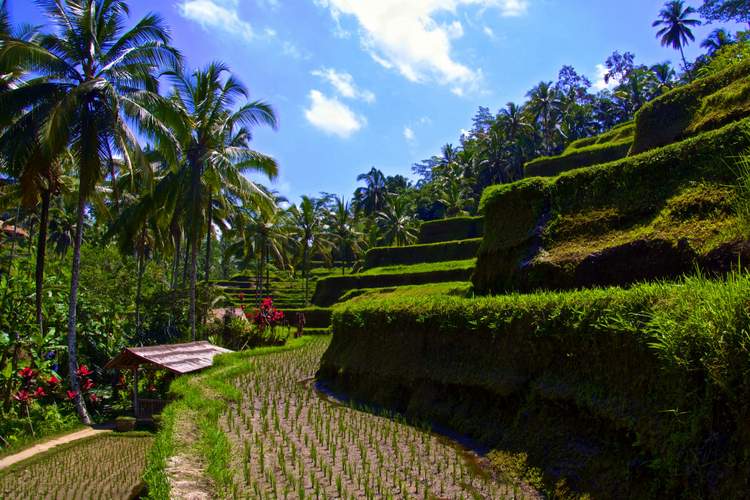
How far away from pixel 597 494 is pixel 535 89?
4742cm

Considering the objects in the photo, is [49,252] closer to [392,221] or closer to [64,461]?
[392,221]

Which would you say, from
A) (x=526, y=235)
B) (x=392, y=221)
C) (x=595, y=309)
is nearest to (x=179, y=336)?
(x=526, y=235)

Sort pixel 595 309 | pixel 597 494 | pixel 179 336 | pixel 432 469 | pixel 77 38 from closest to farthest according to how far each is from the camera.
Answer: pixel 597 494, pixel 595 309, pixel 432 469, pixel 77 38, pixel 179 336

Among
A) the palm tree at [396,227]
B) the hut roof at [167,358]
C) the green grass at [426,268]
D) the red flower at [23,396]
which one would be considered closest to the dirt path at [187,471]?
the hut roof at [167,358]

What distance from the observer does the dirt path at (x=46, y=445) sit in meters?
11.4

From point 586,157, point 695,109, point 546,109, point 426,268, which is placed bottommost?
point 426,268

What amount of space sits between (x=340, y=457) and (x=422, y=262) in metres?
26.6

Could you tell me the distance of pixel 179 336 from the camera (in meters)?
22.9

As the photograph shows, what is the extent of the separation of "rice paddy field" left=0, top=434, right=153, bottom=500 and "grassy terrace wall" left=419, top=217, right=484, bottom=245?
25.6m

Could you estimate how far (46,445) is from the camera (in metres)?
12.6

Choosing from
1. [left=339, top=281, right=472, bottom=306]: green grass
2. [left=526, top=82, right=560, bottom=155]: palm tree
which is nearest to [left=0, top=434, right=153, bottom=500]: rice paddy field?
[left=339, top=281, right=472, bottom=306]: green grass

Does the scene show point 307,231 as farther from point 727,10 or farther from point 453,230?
point 727,10

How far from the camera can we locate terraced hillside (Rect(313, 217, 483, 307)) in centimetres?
2863

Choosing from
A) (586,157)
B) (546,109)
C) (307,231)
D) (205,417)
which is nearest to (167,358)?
(205,417)
